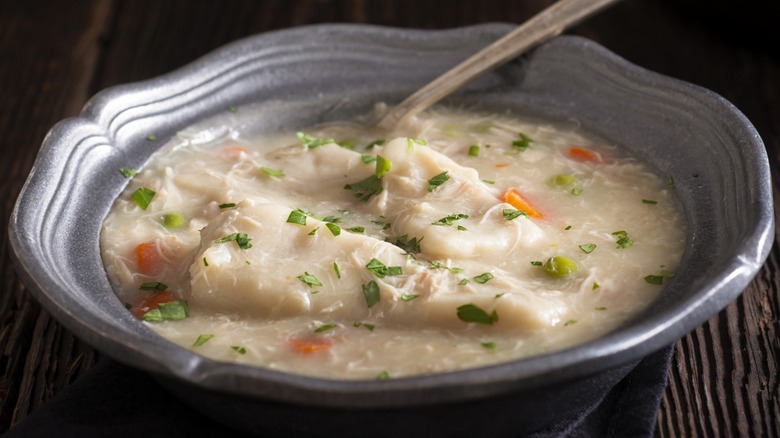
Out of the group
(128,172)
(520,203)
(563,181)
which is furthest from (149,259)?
(563,181)

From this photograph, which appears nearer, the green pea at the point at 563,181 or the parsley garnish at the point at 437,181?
the parsley garnish at the point at 437,181

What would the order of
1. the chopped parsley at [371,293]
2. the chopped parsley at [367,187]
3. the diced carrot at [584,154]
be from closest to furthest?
1. the chopped parsley at [371,293]
2. the chopped parsley at [367,187]
3. the diced carrot at [584,154]

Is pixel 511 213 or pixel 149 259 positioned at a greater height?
pixel 511 213

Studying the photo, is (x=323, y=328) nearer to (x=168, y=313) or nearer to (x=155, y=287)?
(x=168, y=313)

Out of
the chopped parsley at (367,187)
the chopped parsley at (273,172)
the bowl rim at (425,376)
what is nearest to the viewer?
the bowl rim at (425,376)

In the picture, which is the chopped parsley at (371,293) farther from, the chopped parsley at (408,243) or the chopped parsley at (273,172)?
the chopped parsley at (273,172)

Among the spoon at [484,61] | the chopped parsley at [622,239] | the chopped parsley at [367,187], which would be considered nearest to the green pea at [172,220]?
the chopped parsley at [367,187]

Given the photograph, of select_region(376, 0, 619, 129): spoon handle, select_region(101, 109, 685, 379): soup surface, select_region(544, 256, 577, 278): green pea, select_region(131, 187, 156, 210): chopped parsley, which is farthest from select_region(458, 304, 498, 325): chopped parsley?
select_region(376, 0, 619, 129): spoon handle
